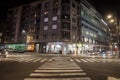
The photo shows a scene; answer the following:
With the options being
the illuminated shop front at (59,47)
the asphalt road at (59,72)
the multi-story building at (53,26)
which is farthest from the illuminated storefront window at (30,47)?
the asphalt road at (59,72)

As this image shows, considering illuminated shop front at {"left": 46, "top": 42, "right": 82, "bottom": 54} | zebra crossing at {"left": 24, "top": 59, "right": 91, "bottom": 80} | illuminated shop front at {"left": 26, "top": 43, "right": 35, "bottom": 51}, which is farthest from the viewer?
illuminated shop front at {"left": 26, "top": 43, "right": 35, "bottom": 51}

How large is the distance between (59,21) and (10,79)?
43238 millimetres

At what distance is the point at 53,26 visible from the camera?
171 feet

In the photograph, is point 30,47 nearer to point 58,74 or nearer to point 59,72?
point 59,72

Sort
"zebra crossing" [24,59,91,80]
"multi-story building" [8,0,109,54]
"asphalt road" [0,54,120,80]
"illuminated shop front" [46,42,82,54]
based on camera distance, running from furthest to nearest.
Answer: "multi-story building" [8,0,109,54] < "illuminated shop front" [46,42,82,54] < "asphalt road" [0,54,120,80] < "zebra crossing" [24,59,91,80]

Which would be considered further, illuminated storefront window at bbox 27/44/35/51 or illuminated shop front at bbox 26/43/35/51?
illuminated storefront window at bbox 27/44/35/51

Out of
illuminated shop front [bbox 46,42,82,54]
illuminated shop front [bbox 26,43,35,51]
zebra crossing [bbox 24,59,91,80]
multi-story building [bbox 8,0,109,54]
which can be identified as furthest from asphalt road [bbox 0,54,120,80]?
illuminated shop front [bbox 26,43,35,51]

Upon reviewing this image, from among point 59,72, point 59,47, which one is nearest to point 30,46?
point 59,47

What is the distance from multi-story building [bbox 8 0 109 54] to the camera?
167 ft

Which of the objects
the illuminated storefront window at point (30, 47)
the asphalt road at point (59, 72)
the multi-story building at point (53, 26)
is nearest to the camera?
the asphalt road at point (59, 72)

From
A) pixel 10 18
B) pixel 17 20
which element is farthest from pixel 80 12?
pixel 10 18

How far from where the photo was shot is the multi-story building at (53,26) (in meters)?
50.8

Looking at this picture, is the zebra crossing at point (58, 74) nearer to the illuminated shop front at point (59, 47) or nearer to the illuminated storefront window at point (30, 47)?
the illuminated shop front at point (59, 47)

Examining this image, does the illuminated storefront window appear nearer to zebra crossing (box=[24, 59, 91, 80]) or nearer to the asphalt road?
the asphalt road
